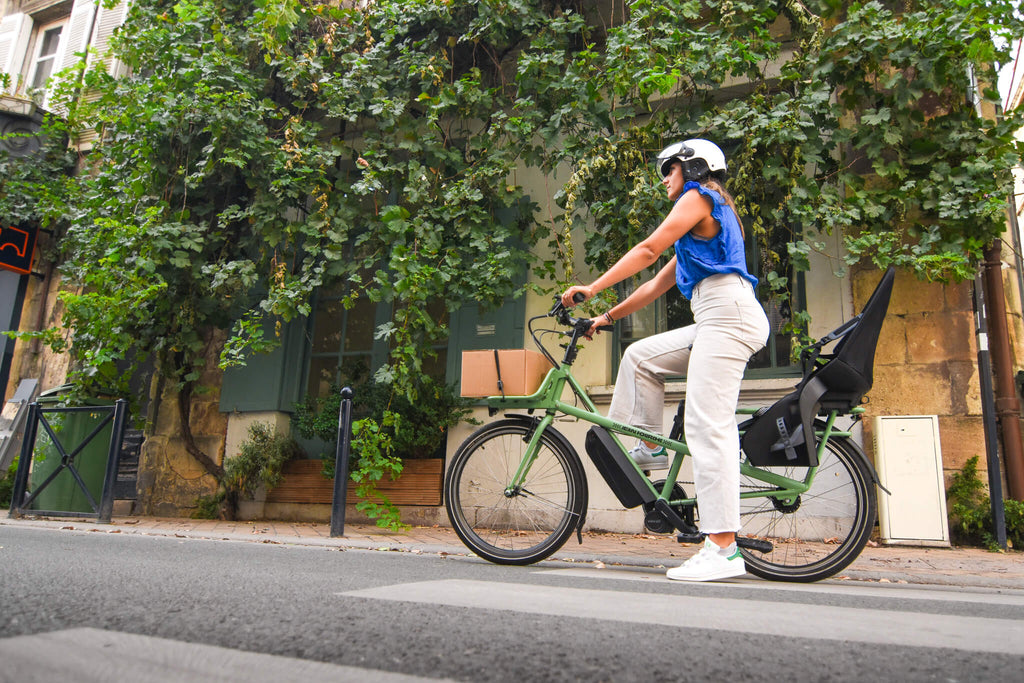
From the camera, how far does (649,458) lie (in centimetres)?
333

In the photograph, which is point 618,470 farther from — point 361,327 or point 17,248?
point 17,248

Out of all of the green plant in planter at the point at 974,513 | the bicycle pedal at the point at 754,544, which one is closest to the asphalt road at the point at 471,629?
the bicycle pedal at the point at 754,544

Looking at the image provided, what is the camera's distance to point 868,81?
590cm

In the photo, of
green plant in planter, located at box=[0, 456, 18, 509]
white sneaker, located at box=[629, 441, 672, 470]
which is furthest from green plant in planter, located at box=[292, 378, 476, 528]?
green plant in planter, located at box=[0, 456, 18, 509]

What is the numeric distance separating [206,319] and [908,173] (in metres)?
6.56

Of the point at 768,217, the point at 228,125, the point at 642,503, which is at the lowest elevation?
the point at 642,503

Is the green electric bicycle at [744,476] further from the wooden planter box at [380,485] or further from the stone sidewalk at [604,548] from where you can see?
the wooden planter box at [380,485]

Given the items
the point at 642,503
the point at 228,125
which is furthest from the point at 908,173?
the point at 228,125

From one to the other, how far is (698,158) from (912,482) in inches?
135

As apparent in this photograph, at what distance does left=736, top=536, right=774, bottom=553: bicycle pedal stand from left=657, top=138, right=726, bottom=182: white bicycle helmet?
150 cm

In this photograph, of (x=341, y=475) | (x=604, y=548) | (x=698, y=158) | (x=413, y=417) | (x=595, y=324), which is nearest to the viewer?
(x=698, y=158)

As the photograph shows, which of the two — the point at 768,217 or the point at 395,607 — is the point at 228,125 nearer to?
the point at 768,217

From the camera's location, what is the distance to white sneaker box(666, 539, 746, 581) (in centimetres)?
281

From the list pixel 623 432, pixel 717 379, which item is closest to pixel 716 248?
pixel 717 379
